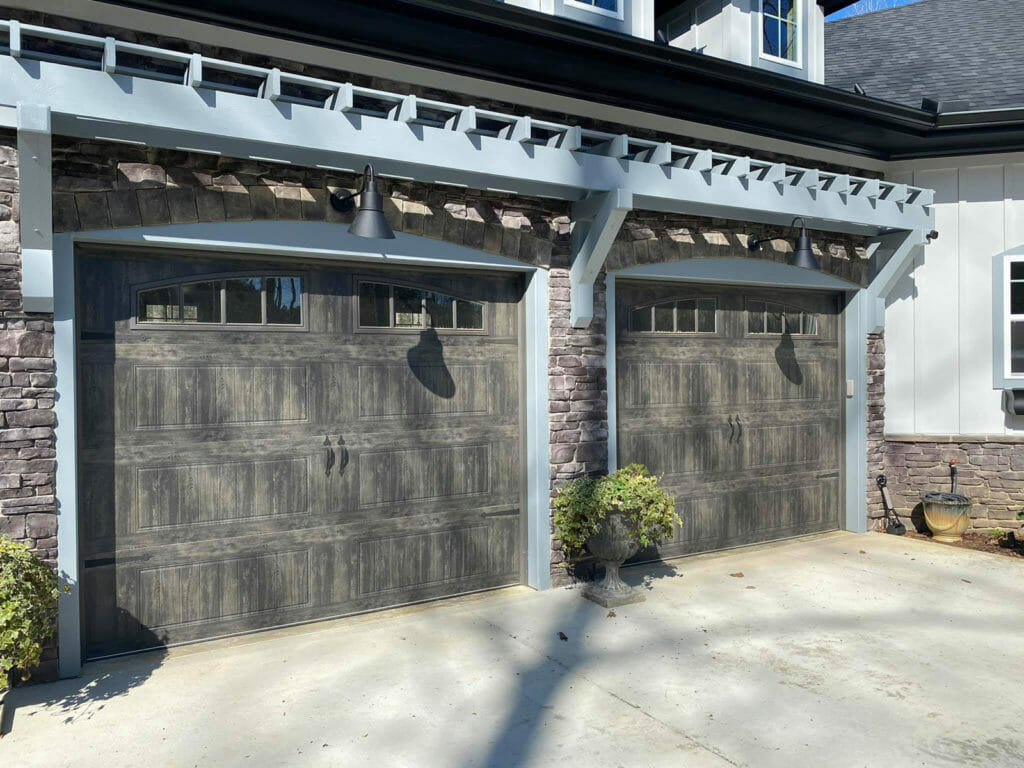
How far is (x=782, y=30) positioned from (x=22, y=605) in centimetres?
756

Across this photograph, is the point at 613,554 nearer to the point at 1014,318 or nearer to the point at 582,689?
the point at 582,689

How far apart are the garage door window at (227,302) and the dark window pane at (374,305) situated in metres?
0.42

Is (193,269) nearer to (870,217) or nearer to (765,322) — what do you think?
(765,322)

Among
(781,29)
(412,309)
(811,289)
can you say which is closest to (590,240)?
(412,309)

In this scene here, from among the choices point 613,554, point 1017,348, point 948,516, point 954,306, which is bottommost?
point 948,516

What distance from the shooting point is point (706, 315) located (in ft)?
22.1

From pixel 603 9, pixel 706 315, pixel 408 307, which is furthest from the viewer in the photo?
pixel 706 315

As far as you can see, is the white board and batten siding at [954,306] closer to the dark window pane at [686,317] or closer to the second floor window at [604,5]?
the dark window pane at [686,317]

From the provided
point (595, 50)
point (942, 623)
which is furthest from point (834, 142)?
point (942, 623)

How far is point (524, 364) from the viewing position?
578cm

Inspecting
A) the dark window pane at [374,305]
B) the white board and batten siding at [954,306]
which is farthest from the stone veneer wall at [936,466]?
the dark window pane at [374,305]

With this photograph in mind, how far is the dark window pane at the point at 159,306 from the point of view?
4.51m

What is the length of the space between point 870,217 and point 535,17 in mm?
3606

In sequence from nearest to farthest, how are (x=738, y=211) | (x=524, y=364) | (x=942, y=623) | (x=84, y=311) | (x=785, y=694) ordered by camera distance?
(x=785, y=694) → (x=84, y=311) → (x=942, y=623) → (x=524, y=364) → (x=738, y=211)
